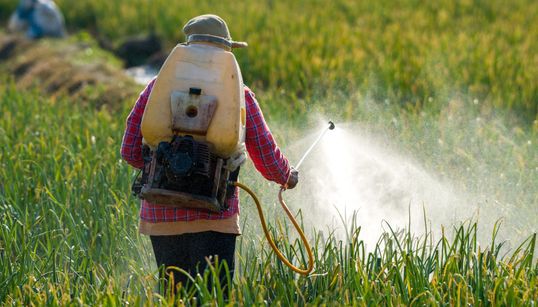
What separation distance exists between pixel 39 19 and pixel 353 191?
25.5 feet

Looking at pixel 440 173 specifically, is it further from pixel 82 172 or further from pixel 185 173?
pixel 185 173

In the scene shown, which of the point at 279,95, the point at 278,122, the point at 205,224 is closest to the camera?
the point at 205,224

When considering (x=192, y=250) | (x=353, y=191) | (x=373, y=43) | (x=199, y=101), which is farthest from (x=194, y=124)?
(x=373, y=43)

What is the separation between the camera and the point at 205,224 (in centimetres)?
302

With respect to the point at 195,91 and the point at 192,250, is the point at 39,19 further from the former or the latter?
the point at 195,91

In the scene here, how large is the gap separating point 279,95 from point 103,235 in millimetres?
2985

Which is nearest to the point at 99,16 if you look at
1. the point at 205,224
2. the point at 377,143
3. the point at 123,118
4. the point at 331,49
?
the point at 331,49

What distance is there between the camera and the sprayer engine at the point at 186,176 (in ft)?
9.13

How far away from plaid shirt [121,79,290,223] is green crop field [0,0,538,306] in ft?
0.62

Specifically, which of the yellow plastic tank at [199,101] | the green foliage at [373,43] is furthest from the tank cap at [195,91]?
the green foliage at [373,43]

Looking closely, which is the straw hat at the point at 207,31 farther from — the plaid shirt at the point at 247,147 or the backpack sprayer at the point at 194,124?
the plaid shirt at the point at 247,147

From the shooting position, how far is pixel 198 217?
301 centimetres

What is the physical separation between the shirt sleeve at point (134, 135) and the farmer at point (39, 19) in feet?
28.6

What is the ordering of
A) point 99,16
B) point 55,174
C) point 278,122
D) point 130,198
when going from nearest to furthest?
point 130,198, point 55,174, point 278,122, point 99,16
